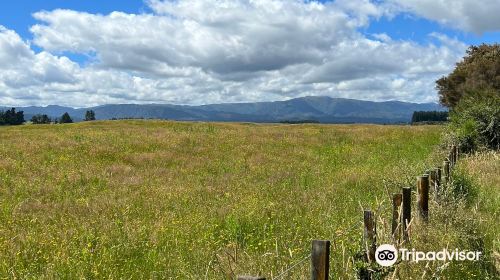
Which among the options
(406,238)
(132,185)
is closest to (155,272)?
(406,238)

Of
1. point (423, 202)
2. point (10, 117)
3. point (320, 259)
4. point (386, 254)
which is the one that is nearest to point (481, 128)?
→ point (423, 202)

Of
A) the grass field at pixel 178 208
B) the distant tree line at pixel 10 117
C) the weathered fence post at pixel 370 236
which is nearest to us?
the weathered fence post at pixel 370 236

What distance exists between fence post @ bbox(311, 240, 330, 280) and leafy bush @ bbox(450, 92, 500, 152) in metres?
21.1

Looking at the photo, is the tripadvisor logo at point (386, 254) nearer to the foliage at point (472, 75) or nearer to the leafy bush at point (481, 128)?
the leafy bush at point (481, 128)

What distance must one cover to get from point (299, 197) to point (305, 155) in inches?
486

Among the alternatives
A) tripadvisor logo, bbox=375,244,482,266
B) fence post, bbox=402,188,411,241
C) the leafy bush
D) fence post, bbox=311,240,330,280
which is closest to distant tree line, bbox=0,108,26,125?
the leafy bush

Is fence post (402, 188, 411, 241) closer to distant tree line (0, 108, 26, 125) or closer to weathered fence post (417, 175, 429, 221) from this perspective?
weathered fence post (417, 175, 429, 221)

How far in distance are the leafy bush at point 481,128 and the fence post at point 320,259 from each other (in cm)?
2108

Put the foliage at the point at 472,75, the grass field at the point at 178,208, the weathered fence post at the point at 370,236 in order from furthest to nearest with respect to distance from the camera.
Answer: the foliage at the point at 472,75 < the grass field at the point at 178,208 < the weathered fence post at the point at 370,236

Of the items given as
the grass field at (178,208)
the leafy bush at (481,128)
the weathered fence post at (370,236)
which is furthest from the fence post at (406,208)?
the leafy bush at (481,128)

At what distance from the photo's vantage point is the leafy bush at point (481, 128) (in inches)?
896

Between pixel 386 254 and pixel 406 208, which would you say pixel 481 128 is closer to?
pixel 406 208

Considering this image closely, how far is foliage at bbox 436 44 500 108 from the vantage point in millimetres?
49341

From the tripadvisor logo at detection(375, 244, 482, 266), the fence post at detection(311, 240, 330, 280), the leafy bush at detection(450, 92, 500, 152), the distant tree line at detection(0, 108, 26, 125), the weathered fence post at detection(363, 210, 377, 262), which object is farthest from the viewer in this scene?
the distant tree line at detection(0, 108, 26, 125)
